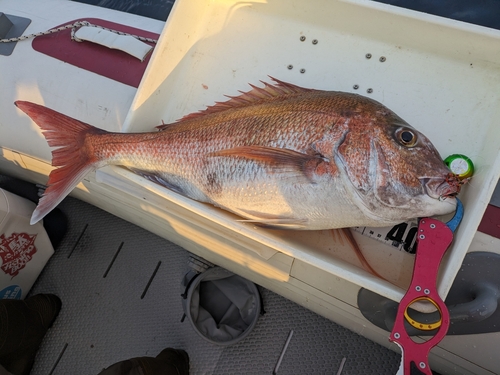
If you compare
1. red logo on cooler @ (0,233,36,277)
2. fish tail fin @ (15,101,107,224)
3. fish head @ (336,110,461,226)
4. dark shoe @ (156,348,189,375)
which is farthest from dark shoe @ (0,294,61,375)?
fish head @ (336,110,461,226)

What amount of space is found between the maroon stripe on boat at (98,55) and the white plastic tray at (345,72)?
338mm

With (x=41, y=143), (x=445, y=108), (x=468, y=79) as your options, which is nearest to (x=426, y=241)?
(x=445, y=108)

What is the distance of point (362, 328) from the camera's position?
1678 mm

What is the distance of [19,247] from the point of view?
212cm

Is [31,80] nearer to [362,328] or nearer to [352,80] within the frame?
[352,80]

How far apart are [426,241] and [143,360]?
59.2 inches

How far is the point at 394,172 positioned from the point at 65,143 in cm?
130

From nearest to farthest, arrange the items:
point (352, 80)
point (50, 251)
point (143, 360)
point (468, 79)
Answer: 1. point (468, 79)
2. point (352, 80)
3. point (143, 360)
4. point (50, 251)

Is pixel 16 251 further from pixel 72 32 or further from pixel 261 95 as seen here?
pixel 261 95

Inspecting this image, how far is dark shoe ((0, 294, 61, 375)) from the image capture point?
1.95m

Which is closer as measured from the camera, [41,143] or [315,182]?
[315,182]

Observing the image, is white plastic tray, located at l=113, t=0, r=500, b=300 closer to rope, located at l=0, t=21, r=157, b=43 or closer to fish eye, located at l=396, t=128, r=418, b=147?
fish eye, located at l=396, t=128, r=418, b=147

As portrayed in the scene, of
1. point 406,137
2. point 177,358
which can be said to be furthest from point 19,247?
point 406,137

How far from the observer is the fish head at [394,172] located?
107cm
